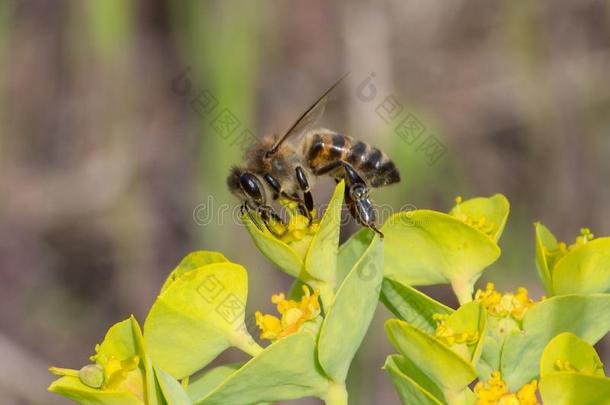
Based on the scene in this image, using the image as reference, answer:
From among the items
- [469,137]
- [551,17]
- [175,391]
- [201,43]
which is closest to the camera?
[175,391]

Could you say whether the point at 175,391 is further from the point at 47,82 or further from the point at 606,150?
the point at 47,82

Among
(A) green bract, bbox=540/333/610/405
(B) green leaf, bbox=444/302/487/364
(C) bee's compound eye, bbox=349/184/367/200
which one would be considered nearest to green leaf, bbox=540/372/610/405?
(A) green bract, bbox=540/333/610/405

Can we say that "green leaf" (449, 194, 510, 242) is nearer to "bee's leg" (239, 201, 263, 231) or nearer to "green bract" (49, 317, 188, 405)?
"bee's leg" (239, 201, 263, 231)

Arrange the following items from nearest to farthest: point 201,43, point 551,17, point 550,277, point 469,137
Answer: point 550,277, point 201,43, point 551,17, point 469,137

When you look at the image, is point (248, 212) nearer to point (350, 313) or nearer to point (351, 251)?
point (351, 251)

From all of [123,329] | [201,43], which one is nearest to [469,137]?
[201,43]

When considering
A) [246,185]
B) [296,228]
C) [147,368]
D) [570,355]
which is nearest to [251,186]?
[246,185]

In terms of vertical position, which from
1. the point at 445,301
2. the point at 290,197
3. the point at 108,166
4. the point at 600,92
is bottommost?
the point at 445,301
